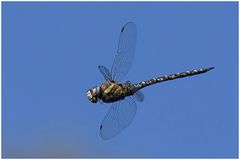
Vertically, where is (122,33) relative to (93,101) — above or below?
above

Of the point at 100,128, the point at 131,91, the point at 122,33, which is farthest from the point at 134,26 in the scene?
the point at 100,128

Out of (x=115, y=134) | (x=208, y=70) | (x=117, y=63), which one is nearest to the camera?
(x=115, y=134)

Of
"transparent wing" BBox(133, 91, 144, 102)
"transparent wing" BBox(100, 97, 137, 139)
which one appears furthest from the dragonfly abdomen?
"transparent wing" BBox(100, 97, 137, 139)

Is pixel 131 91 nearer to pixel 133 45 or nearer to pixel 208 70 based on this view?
pixel 133 45

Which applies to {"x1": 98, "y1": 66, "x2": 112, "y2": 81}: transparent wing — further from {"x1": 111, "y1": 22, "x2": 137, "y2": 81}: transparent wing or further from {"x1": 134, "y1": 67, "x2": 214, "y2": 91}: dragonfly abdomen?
{"x1": 134, "y1": 67, "x2": 214, "y2": 91}: dragonfly abdomen

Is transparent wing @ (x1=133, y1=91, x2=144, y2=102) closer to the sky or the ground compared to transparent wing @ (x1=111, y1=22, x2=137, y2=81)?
closer to the ground

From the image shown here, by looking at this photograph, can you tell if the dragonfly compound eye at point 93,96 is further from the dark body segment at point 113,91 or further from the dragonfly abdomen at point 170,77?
the dragonfly abdomen at point 170,77

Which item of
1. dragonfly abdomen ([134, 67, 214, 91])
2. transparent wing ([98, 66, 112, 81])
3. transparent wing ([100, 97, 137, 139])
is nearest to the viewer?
transparent wing ([100, 97, 137, 139])
